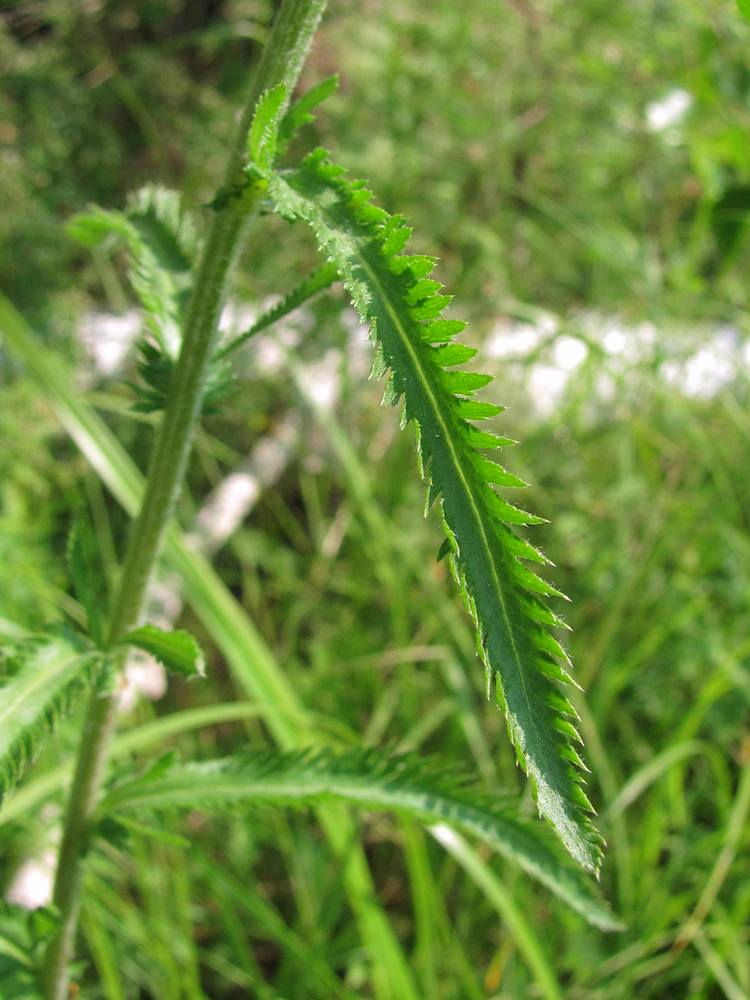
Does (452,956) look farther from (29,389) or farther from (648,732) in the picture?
(29,389)

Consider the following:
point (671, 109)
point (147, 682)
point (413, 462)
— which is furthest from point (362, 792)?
point (671, 109)

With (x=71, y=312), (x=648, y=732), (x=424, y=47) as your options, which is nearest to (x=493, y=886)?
(x=648, y=732)

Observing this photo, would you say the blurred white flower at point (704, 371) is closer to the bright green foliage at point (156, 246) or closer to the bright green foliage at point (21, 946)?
the bright green foliage at point (156, 246)

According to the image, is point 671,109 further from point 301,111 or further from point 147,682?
point 301,111

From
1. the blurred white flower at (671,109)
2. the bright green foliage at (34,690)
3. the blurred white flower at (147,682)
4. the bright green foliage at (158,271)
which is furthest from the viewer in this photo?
the blurred white flower at (671,109)

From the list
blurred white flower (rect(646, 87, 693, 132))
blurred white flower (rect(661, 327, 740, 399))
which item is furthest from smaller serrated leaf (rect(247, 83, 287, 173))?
blurred white flower (rect(646, 87, 693, 132))

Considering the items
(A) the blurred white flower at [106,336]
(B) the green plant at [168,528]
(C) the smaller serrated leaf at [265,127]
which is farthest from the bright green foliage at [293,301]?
(A) the blurred white flower at [106,336]

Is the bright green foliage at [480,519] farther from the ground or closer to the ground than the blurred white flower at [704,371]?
closer to the ground

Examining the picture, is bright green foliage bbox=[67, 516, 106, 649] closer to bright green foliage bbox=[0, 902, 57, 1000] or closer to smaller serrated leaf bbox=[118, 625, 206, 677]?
smaller serrated leaf bbox=[118, 625, 206, 677]
